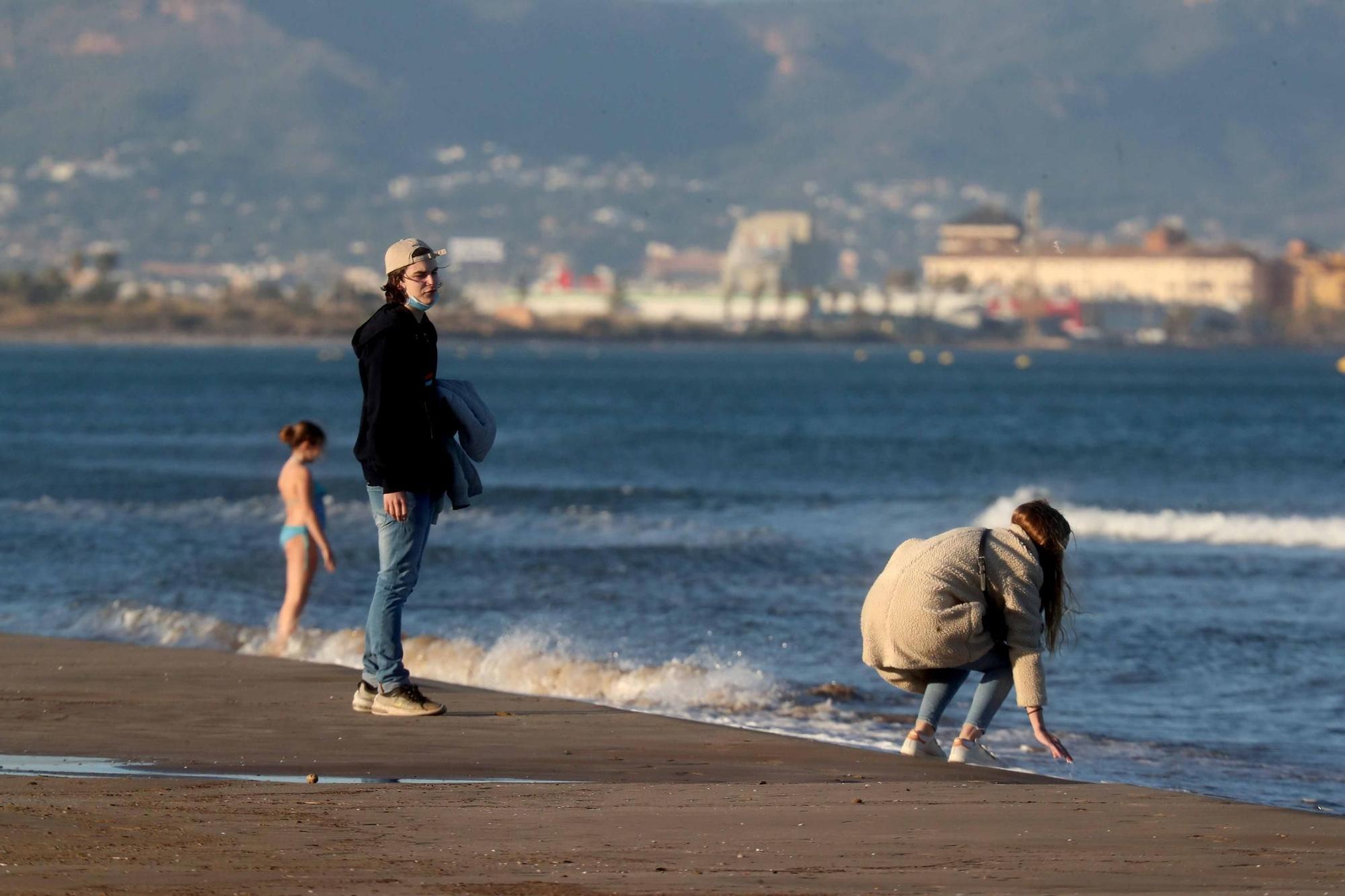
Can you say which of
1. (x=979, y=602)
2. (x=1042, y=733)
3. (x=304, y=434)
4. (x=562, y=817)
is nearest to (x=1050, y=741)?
(x=1042, y=733)

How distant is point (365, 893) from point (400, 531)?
306 cm

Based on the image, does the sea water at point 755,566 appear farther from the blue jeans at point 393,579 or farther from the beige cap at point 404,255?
the beige cap at point 404,255

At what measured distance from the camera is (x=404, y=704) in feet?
26.5

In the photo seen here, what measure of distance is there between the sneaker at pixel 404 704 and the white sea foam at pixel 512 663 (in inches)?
79.9

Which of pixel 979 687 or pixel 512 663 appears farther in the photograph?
pixel 512 663

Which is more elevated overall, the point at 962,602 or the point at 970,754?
the point at 962,602

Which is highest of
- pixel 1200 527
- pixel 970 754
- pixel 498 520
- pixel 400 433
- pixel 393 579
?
pixel 400 433

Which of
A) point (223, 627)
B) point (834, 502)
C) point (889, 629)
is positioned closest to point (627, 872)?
point (889, 629)

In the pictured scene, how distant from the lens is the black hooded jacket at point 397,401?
7.69 m

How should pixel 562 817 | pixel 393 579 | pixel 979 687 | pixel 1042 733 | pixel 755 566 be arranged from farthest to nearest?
pixel 755 566, pixel 393 579, pixel 979 687, pixel 1042 733, pixel 562 817

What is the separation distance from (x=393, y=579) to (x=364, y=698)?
59 centimetres

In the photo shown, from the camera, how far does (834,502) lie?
31.9m

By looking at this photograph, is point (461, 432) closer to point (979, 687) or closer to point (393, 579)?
point (393, 579)

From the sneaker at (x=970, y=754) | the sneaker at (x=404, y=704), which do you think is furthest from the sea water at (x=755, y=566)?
the sneaker at (x=404, y=704)
